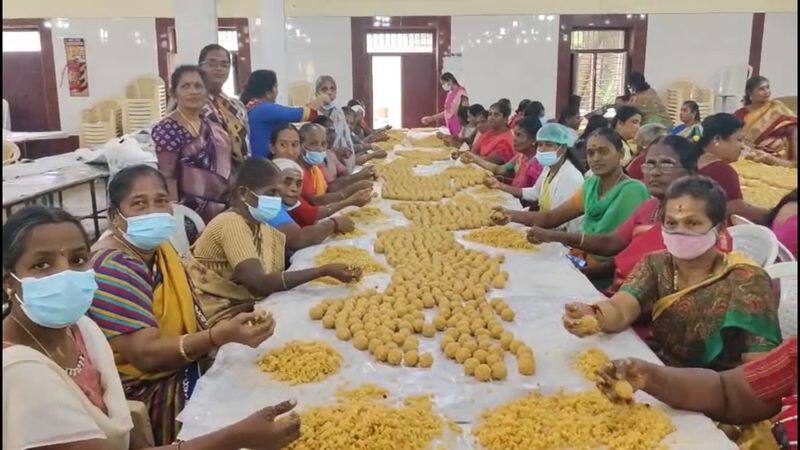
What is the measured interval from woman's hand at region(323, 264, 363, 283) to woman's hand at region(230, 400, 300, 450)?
4.44 feet

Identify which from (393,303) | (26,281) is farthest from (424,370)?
(26,281)

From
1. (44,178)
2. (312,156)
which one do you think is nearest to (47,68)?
(44,178)

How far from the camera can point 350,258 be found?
3400 millimetres

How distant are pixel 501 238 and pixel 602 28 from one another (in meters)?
10.2

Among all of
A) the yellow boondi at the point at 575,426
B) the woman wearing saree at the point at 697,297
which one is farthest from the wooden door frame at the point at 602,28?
the yellow boondi at the point at 575,426

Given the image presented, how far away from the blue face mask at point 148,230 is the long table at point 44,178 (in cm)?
360

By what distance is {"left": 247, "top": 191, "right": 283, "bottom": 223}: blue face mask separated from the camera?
2.99 m

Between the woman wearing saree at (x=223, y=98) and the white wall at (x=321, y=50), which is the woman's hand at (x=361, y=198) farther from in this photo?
the white wall at (x=321, y=50)

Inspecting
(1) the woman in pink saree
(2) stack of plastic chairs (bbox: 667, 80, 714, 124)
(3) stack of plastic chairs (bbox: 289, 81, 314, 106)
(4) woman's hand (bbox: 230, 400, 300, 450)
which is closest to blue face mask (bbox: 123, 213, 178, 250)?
(4) woman's hand (bbox: 230, 400, 300, 450)

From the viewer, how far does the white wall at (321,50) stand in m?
12.5

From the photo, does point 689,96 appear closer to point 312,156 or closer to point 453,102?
point 453,102

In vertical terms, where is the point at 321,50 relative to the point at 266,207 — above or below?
above

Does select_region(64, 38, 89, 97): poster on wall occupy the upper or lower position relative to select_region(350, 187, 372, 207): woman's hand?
upper

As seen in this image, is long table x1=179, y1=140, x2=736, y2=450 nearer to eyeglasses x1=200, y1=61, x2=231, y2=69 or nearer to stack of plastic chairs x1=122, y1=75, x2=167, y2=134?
eyeglasses x1=200, y1=61, x2=231, y2=69
